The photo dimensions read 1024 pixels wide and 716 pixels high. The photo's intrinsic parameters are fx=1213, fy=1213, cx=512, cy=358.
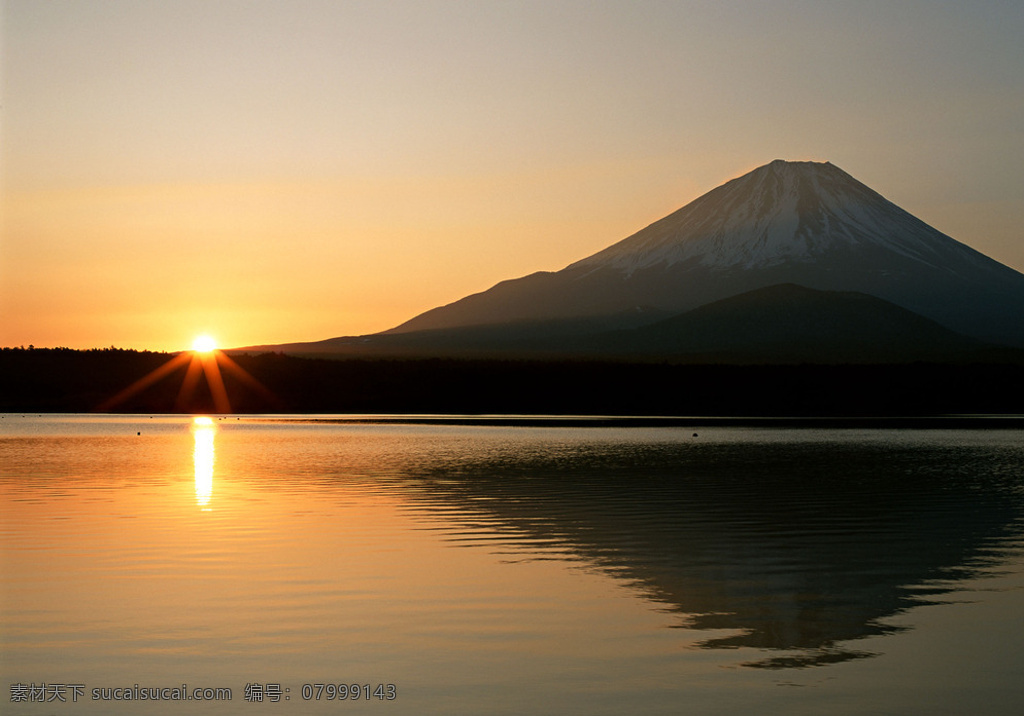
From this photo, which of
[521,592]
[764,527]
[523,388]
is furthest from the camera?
[523,388]

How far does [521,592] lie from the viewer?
20.8m

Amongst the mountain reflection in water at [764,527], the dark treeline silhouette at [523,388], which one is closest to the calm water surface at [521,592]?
the mountain reflection in water at [764,527]

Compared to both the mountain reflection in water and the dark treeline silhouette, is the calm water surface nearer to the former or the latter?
the mountain reflection in water

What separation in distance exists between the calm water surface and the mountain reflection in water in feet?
0.38

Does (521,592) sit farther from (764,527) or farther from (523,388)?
(523,388)

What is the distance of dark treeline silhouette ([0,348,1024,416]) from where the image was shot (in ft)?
520

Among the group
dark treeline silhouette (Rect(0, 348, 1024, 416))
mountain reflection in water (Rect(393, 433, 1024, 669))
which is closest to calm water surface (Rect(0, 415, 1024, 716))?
mountain reflection in water (Rect(393, 433, 1024, 669))

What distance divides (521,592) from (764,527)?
11.9 metres

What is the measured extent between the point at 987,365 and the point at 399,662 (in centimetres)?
17507

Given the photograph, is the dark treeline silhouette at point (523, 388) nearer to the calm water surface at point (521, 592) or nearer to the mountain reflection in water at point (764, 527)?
the mountain reflection in water at point (764, 527)

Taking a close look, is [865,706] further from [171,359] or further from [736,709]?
[171,359]

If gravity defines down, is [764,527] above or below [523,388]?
below

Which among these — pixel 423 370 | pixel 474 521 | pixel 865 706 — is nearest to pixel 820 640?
pixel 865 706

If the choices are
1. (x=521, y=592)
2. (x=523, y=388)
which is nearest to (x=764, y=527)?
(x=521, y=592)
